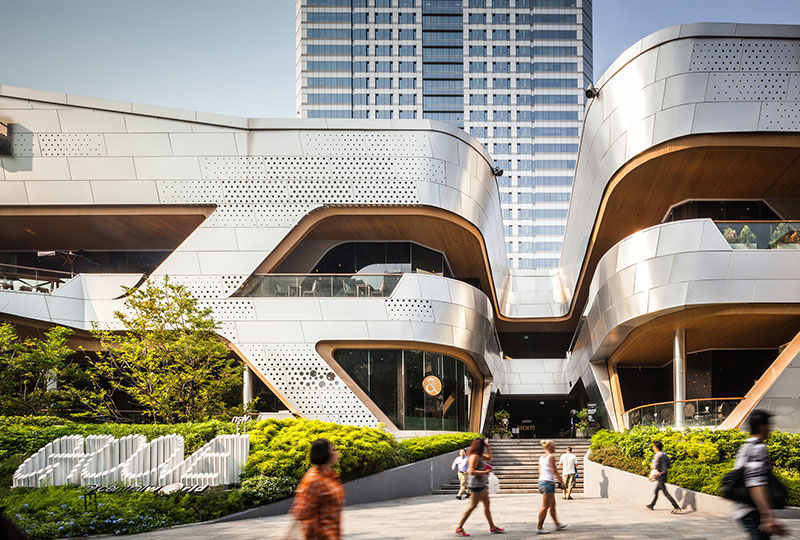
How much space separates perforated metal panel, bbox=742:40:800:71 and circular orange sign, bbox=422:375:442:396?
1414 cm

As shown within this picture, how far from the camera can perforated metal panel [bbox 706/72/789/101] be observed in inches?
747

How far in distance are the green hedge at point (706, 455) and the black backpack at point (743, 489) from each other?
8.13m

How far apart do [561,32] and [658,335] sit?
87.4 meters

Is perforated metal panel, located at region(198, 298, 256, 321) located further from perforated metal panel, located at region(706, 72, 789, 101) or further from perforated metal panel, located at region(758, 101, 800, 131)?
perforated metal panel, located at region(758, 101, 800, 131)

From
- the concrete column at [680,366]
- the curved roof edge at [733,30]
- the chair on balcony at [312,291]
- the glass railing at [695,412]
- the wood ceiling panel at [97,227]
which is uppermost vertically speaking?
the curved roof edge at [733,30]

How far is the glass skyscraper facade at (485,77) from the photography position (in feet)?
305

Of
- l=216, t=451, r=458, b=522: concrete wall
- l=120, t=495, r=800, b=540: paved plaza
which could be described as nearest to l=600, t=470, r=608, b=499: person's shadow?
l=120, t=495, r=800, b=540: paved plaza

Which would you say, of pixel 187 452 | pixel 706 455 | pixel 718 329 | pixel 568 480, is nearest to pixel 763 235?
pixel 718 329

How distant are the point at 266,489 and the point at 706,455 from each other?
939 cm

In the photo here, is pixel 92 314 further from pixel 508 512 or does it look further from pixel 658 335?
pixel 658 335

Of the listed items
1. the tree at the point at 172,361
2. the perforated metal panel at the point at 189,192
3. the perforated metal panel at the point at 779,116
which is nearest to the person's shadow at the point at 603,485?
the perforated metal panel at the point at 779,116

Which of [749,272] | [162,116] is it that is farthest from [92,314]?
[749,272]

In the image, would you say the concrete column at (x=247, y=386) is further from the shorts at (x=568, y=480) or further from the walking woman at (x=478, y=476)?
the walking woman at (x=478, y=476)

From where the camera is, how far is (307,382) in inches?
897
